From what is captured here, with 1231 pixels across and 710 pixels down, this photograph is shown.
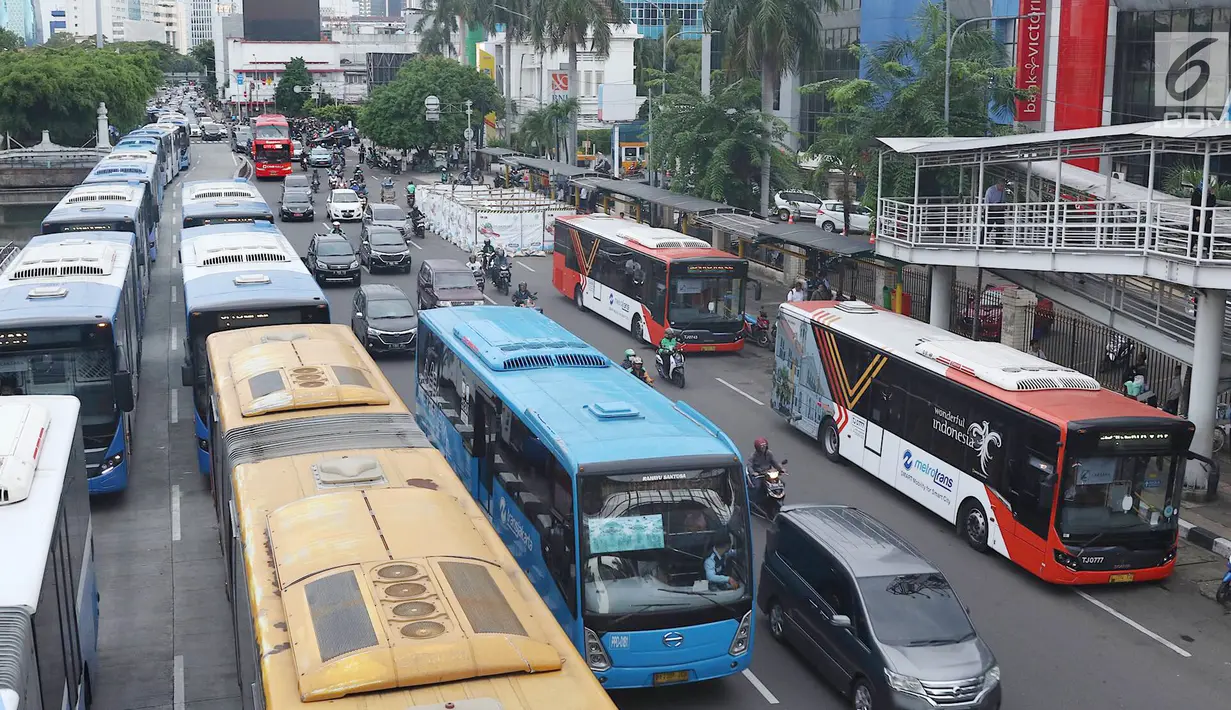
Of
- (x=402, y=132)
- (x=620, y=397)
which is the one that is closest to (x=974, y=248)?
(x=620, y=397)

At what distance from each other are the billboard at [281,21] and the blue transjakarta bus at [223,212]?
125307 millimetres

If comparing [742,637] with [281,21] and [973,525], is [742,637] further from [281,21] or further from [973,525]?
[281,21]

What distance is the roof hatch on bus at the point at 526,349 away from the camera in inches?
621

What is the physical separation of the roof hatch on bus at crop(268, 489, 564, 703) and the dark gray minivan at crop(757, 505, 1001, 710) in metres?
4.57

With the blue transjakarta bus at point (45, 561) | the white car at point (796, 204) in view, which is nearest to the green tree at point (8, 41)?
A: the white car at point (796, 204)

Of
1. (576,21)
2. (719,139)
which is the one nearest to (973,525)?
(719,139)

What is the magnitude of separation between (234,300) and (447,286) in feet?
46.1

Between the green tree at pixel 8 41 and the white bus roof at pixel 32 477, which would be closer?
the white bus roof at pixel 32 477

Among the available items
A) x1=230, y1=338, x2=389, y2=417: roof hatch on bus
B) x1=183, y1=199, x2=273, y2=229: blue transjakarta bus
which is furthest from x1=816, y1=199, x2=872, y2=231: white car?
x1=230, y1=338, x2=389, y2=417: roof hatch on bus

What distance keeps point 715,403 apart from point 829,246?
5.61 metres

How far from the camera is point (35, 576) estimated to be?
8.16 m

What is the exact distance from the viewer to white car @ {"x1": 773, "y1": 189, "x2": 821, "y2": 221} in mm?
53281

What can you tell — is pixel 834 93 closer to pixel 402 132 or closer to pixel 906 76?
pixel 906 76
